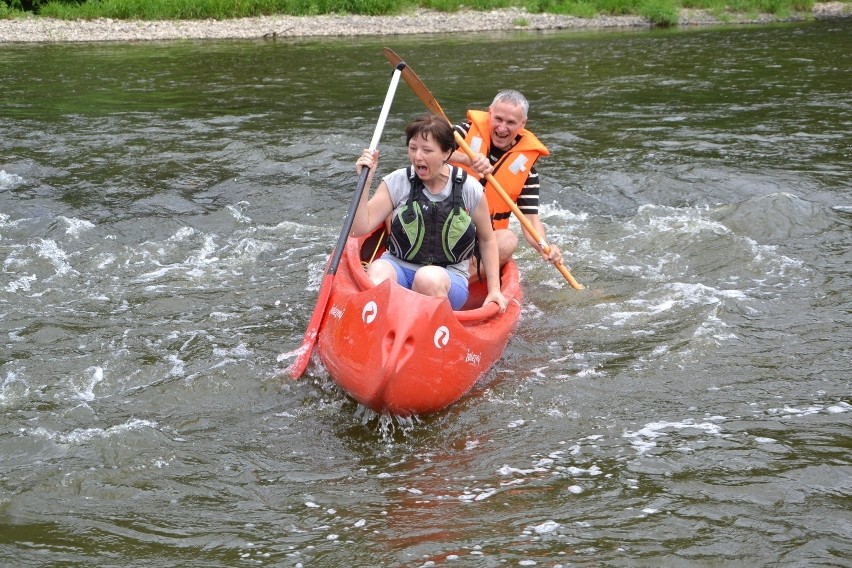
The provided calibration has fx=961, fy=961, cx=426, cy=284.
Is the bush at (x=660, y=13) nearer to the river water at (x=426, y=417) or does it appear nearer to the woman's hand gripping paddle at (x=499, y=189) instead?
the river water at (x=426, y=417)

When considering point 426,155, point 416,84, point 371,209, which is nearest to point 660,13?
point 416,84

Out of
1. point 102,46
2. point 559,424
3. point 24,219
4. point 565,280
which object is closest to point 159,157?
point 24,219

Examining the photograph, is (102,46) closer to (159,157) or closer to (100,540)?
(159,157)

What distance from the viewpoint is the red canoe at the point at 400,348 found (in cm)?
388

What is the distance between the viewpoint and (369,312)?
158 inches

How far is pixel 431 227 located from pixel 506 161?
1.25 metres

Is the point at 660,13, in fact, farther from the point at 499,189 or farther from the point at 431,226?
the point at 431,226

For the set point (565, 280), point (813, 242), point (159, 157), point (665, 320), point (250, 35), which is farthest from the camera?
point (250, 35)

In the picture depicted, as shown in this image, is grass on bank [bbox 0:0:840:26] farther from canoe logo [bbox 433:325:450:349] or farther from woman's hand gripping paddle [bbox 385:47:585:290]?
canoe logo [bbox 433:325:450:349]

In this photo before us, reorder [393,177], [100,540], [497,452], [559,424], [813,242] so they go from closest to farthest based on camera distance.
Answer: [100,540] → [497,452] → [559,424] → [393,177] → [813,242]

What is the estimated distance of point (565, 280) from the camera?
6.05 metres

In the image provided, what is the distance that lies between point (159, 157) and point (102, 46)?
9.80 m

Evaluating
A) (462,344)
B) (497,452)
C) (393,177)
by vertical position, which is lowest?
(497,452)

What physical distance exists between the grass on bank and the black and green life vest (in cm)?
1723
